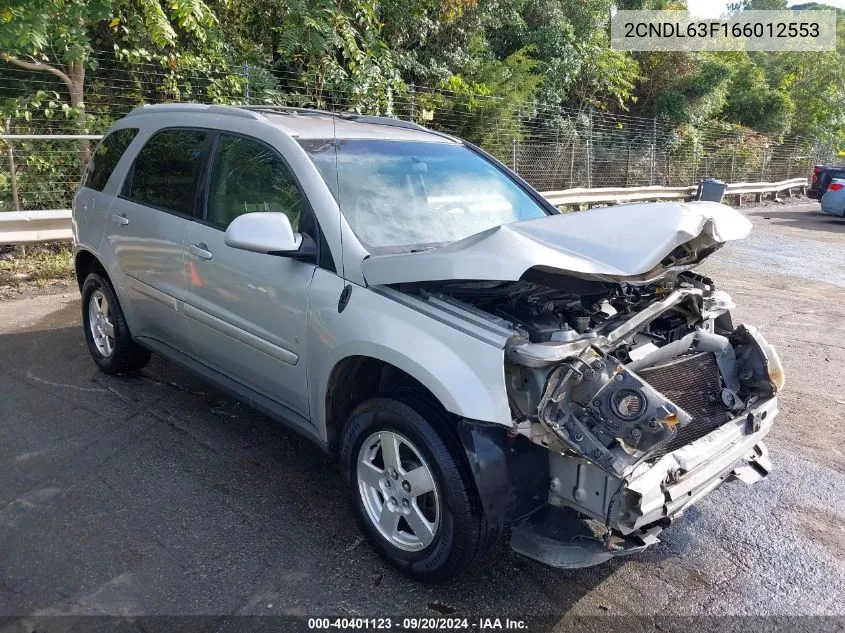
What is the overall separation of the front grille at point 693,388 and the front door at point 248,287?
5.40ft

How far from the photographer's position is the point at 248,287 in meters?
3.56

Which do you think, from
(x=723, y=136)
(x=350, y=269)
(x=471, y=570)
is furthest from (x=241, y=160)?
(x=723, y=136)

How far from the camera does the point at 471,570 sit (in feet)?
10.0

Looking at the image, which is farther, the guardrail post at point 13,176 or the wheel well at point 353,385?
the guardrail post at point 13,176

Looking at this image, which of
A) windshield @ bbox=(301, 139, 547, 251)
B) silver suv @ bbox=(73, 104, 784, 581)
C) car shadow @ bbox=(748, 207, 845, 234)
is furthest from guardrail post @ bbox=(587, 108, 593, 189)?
silver suv @ bbox=(73, 104, 784, 581)

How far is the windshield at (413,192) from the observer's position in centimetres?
343

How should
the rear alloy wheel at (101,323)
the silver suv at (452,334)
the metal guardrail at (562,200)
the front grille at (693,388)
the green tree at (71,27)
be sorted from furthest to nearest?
the metal guardrail at (562,200)
the green tree at (71,27)
the rear alloy wheel at (101,323)
the front grille at (693,388)
the silver suv at (452,334)

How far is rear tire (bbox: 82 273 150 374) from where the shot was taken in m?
4.83

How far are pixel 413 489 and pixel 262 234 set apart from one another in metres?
1.30

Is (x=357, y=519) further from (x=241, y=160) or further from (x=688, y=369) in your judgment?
(x=241, y=160)

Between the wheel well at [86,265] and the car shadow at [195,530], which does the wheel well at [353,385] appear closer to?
the car shadow at [195,530]

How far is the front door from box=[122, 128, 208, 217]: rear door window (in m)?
0.20

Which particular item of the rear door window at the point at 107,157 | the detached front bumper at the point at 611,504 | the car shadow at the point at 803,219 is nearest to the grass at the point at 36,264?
the rear door window at the point at 107,157

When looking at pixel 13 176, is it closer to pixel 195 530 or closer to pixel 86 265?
pixel 86 265
